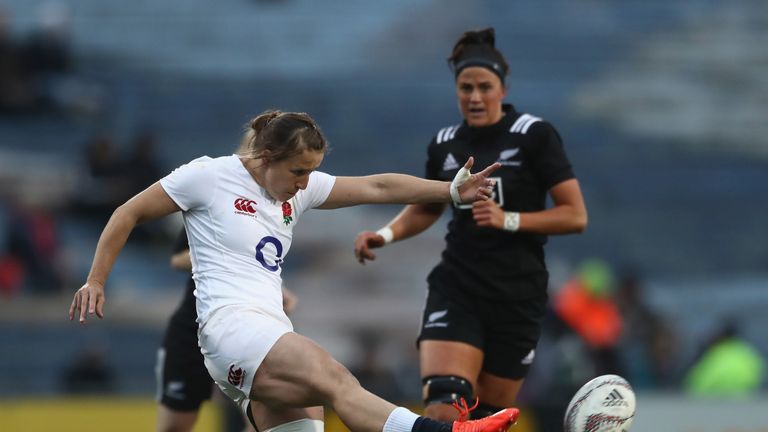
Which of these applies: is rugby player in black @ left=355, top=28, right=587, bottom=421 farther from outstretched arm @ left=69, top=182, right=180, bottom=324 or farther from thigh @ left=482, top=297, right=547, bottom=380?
outstretched arm @ left=69, top=182, right=180, bottom=324

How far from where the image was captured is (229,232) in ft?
16.9

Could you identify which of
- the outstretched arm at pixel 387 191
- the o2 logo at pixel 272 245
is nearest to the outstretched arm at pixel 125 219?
the o2 logo at pixel 272 245

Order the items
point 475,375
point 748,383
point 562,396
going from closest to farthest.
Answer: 1. point 475,375
2. point 562,396
3. point 748,383

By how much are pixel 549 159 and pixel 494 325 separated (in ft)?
2.92

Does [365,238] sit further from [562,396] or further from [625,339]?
[625,339]

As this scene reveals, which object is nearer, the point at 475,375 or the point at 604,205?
the point at 475,375

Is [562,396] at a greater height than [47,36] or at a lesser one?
lesser

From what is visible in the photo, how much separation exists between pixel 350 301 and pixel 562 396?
3.96 m

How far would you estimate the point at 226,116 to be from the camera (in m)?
15.5

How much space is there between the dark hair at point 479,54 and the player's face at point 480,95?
41mm

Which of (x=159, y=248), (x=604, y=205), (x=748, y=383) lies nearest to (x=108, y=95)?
(x=159, y=248)

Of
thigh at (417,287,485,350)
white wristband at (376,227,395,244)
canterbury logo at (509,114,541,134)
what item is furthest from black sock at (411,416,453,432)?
canterbury logo at (509,114,541,134)

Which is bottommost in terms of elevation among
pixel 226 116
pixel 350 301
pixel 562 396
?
pixel 562 396

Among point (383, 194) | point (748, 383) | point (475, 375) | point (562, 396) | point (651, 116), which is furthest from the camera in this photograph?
point (651, 116)
